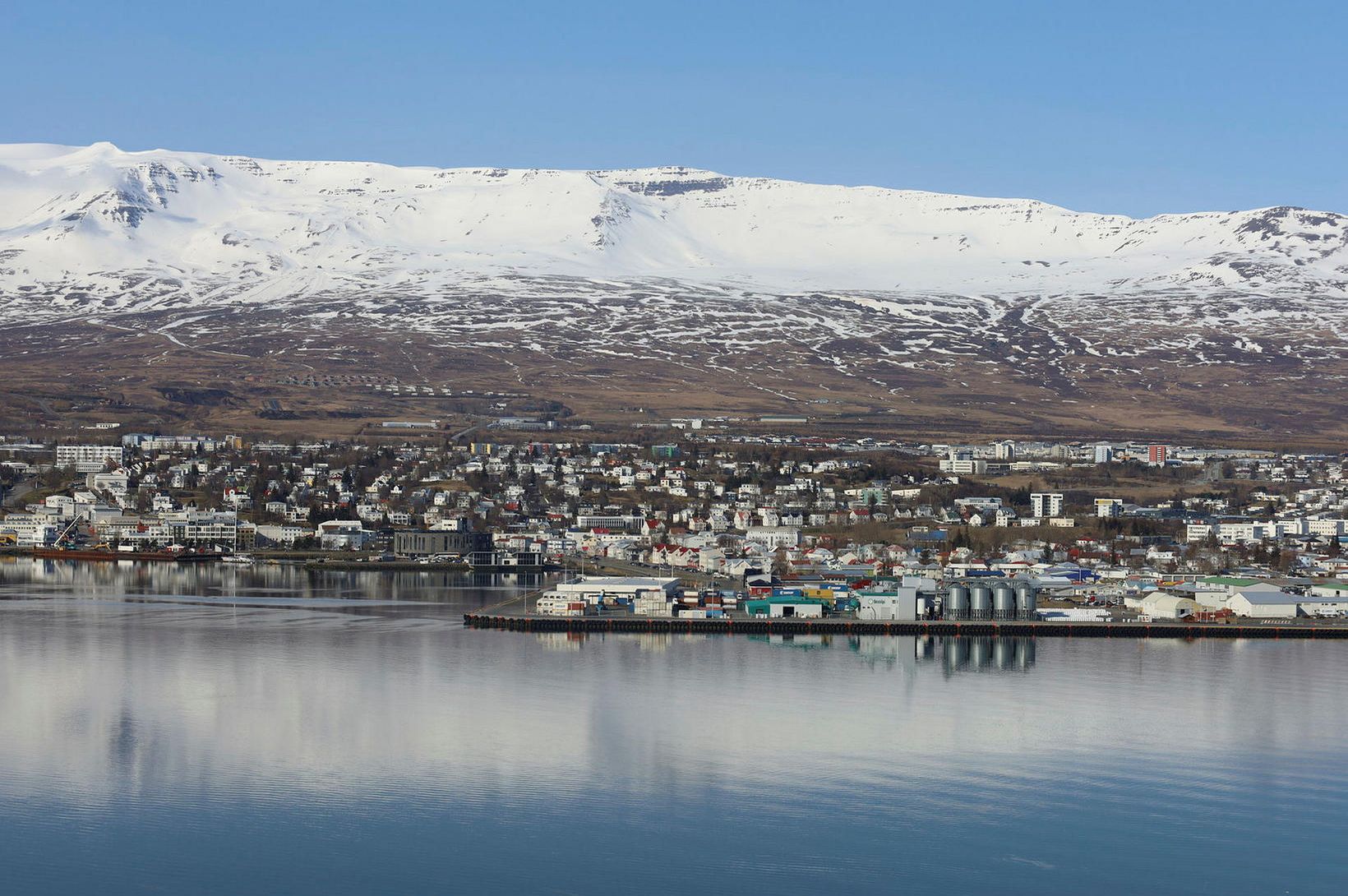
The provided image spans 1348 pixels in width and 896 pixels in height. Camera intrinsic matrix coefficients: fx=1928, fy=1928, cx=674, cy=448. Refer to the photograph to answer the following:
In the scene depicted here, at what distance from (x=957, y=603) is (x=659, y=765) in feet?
30.8

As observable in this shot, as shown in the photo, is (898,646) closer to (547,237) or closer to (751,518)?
(751,518)

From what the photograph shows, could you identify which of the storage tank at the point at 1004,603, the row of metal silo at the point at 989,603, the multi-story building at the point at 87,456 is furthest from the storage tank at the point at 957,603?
the multi-story building at the point at 87,456

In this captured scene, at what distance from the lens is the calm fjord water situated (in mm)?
9922

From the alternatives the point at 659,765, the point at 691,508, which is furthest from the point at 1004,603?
the point at 691,508

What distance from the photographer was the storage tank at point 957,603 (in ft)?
68.8

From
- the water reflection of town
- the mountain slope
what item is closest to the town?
the water reflection of town

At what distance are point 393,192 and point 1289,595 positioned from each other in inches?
2927

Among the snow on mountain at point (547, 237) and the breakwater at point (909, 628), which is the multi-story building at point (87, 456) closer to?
the breakwater at point (909, 628)

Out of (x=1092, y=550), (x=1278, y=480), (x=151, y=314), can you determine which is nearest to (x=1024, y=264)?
(x=151, y=314)

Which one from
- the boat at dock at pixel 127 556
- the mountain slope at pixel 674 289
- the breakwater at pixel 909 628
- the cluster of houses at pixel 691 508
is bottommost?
the breakwater at pixel 909 628

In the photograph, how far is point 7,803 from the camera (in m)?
11.0

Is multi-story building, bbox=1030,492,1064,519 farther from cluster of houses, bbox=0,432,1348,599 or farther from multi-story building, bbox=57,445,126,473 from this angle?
multi-story building, bbox=57,445,126,473

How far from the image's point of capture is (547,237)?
85.2 m

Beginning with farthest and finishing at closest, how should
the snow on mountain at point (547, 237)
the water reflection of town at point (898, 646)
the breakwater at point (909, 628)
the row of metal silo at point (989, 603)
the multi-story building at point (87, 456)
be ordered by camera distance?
the snow on mountain at point (547, 237), the multi-story building at point (87, 456), the row of metal silo at point (989, 603), the breakwater at point (909, 628), the water reflection of town at point (898, 646)
